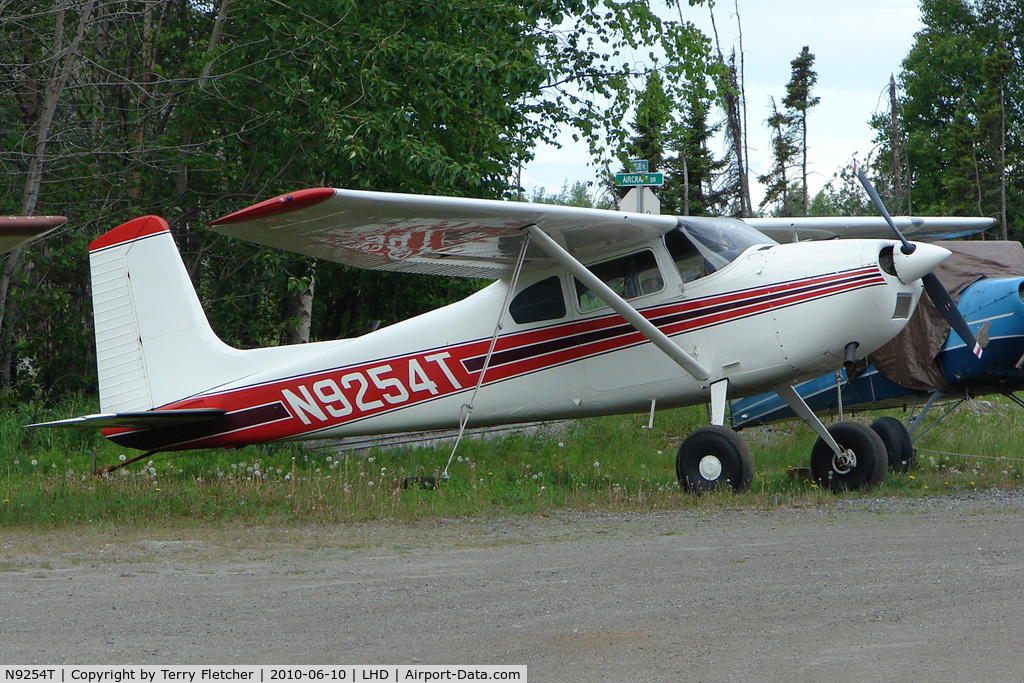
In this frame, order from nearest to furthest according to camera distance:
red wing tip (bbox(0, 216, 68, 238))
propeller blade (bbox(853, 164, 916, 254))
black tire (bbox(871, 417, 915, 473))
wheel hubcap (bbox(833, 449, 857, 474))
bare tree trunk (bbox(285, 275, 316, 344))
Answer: red wing tip (bbox(0, 216, 68, 238)), propeller blade (bbox(853, 164, 916, 254)), wheel hubcap (bbox(833, 449, 857, 474)), black tire (bbox(871, 417, 915, 473)), bare tree trunk (bbox(285, 275, 316, 344))

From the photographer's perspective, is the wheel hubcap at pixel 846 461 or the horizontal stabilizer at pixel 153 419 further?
the wheel hubcap at pixel 846 461

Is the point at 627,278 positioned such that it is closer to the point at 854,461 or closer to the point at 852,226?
the point at 854,461

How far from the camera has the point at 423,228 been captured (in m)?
8.74

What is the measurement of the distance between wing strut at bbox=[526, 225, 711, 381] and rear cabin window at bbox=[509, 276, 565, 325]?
2.24 feet

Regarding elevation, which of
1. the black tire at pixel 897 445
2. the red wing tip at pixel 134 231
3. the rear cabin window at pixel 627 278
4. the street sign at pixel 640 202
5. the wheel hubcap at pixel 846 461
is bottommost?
the black tire at pixel 897 445

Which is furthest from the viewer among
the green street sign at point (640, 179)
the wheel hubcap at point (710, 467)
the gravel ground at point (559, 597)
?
the green street sign at point (640, 179)

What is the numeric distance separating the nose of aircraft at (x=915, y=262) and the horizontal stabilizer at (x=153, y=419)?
6250 mm

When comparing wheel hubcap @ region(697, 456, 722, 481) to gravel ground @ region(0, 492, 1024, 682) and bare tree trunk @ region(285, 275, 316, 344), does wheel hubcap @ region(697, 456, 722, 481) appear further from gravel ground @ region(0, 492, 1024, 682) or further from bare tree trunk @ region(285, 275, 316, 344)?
bare tree trunk @ region(285, 275, 316, 344)

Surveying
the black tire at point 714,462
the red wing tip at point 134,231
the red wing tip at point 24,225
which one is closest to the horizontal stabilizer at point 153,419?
the red wing tip at point 134,231

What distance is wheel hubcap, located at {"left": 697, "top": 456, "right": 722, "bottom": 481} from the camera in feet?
28.5

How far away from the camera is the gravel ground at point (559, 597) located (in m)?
3.88

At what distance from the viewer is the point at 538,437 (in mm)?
14227
